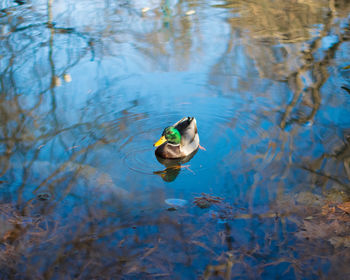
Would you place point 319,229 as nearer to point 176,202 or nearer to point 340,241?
point 340,241

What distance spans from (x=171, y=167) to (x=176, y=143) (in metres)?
0.29

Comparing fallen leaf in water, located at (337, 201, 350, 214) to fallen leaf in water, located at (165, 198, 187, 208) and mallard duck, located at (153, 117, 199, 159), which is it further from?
mallard duck, located at (153, 117, 199, 159)

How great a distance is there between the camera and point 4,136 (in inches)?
185

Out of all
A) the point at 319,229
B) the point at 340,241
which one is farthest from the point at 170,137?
the point at 340,241

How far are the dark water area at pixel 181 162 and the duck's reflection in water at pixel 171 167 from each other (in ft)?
0.07

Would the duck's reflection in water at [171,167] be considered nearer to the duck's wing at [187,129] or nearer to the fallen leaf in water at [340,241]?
the duck's wing at [187,129]

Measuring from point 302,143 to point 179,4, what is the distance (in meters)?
6.03

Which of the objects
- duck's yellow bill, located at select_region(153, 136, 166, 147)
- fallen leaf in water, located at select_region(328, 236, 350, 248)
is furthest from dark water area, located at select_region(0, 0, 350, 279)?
duck's yellow bill, located at select_region(153, 136, 166, 147)

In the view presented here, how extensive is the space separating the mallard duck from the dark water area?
0.10 m

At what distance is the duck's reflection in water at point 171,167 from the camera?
13.3 ft

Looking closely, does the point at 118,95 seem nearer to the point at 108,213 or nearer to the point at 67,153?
the point at 67,153

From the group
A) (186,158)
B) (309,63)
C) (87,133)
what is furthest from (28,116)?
(309,63)

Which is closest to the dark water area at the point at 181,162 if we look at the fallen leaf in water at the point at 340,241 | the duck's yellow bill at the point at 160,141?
the fallen leaf in water at the point at 340,241

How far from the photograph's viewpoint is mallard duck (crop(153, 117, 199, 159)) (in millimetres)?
4336
